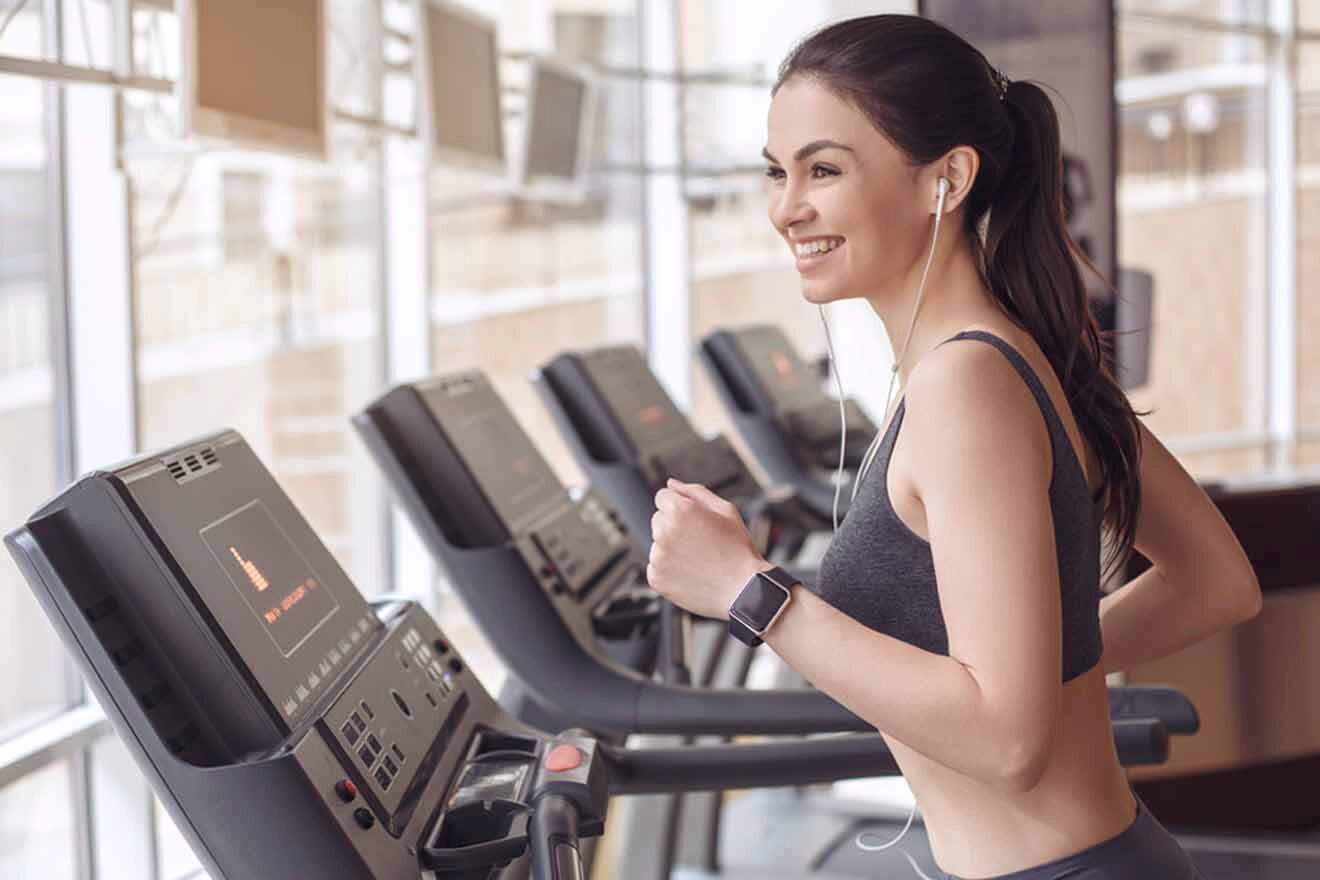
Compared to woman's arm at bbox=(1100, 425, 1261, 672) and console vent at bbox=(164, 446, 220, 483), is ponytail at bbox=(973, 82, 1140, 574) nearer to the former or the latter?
woman's arm at bbox=(1100, 425, 1261, 672)

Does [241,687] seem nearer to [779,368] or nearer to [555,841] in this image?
[555,841]

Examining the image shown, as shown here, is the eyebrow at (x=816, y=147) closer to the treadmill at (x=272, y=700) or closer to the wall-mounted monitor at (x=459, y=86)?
the treadmill at (x=272, y=700)

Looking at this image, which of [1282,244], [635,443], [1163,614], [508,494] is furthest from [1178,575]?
[1282,244]

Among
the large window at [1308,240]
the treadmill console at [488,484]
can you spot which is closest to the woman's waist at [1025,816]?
the treadmill console at [488,484]

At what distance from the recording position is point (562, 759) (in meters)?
1.40

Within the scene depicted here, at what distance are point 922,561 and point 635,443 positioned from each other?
1.49 meters

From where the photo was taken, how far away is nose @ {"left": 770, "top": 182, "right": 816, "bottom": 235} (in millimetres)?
1316

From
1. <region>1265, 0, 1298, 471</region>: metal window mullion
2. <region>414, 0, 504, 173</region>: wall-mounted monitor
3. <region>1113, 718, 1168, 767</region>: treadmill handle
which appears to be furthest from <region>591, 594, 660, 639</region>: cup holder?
<region>1265, 0, 1298, 471</region>: metal window mullion

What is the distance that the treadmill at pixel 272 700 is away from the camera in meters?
1.15

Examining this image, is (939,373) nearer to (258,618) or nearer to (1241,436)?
(258,618)

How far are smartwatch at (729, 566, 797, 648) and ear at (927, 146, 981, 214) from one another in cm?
35

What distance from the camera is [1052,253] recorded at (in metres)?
1.37

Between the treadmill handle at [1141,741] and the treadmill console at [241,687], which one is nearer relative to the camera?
the treadmill console at [241,687]

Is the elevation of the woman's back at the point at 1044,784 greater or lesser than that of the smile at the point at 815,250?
lesser
